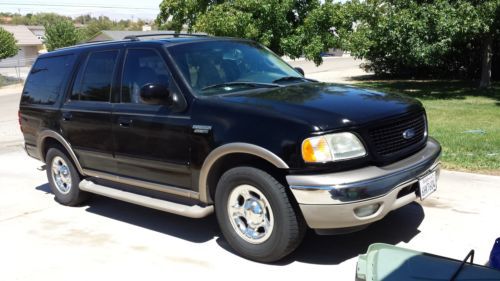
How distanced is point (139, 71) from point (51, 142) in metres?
1.90

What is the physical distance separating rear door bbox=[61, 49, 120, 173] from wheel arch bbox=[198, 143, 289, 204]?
1.30 metres

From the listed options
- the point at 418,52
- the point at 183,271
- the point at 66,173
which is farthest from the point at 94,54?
the point at 418,52

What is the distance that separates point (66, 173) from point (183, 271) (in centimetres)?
264

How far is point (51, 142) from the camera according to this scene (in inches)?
255

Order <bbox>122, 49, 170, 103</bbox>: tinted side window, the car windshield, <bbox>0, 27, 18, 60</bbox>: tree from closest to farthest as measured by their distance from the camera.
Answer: the car windshield < <bbox>122, 49, 170, 103</bbox>: tinted side window < <bbox>0, 27, 18, 60</bbox>: tree

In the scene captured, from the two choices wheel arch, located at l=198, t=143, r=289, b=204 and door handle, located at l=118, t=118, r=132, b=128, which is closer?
wheel arch, located at l=198, t=143, r=289, b=204

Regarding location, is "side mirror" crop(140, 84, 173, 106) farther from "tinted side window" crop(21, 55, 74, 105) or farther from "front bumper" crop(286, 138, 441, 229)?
"tinted side window" crop(21, 55, 74, 105)

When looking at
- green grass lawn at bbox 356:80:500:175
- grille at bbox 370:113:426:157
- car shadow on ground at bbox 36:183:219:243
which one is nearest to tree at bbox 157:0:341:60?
green grass lawn at bbox 356:80:500:175

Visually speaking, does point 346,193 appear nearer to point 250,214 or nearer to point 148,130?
point 250,214

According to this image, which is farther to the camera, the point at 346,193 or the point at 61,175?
the point at 61,175

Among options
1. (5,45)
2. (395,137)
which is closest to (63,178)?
(395,137)

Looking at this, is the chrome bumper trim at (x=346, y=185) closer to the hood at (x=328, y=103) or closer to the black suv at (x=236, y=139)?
the black suv at (x=236, y=139)

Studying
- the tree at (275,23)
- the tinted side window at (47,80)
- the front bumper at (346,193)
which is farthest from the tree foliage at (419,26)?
the front bumper at (346,193)

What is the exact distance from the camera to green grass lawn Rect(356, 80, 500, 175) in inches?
288
